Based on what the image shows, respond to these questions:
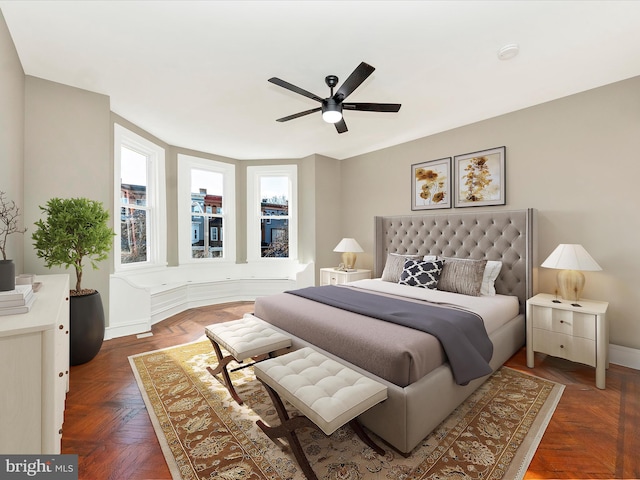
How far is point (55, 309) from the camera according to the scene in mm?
1393

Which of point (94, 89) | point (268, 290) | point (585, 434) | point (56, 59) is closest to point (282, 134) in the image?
point (94, 89)

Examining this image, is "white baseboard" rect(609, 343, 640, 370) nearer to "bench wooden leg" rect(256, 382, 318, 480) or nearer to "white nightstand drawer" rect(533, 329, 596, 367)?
"white nightstand drawer" rect(533, 329, 596, 367)

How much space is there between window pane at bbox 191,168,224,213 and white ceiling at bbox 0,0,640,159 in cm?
179

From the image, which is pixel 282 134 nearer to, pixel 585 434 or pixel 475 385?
pixel 475 385

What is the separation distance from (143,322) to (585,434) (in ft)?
14.3

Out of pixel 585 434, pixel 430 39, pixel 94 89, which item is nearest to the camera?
pixel 585 434

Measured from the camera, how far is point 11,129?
7.72 ft

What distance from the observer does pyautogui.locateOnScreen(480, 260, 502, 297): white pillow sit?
3244 millimetres

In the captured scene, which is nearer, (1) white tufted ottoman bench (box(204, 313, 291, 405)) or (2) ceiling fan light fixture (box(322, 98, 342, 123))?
(1) white tufted ottoman bench (box(204, 313, 291, 405))

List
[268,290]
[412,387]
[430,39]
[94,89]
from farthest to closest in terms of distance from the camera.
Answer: [268,290] < [94,89] < [430,39] < [412,387]

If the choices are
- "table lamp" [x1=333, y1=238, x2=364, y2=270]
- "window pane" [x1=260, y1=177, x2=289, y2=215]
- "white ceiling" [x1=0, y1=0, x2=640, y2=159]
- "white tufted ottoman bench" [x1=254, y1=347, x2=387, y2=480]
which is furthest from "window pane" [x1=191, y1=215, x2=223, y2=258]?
"white tufted ottoman bench" [x1=254, y1=347, x2=387, y2=480]

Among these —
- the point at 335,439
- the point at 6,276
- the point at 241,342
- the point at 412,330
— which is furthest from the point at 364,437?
the point at 6,276

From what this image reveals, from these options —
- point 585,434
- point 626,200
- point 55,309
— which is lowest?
point 585,434

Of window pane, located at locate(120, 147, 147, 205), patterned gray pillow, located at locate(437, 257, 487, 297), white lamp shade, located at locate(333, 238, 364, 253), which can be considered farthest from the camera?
white lamp shade, located at locate(333, 238, 364, 253)
